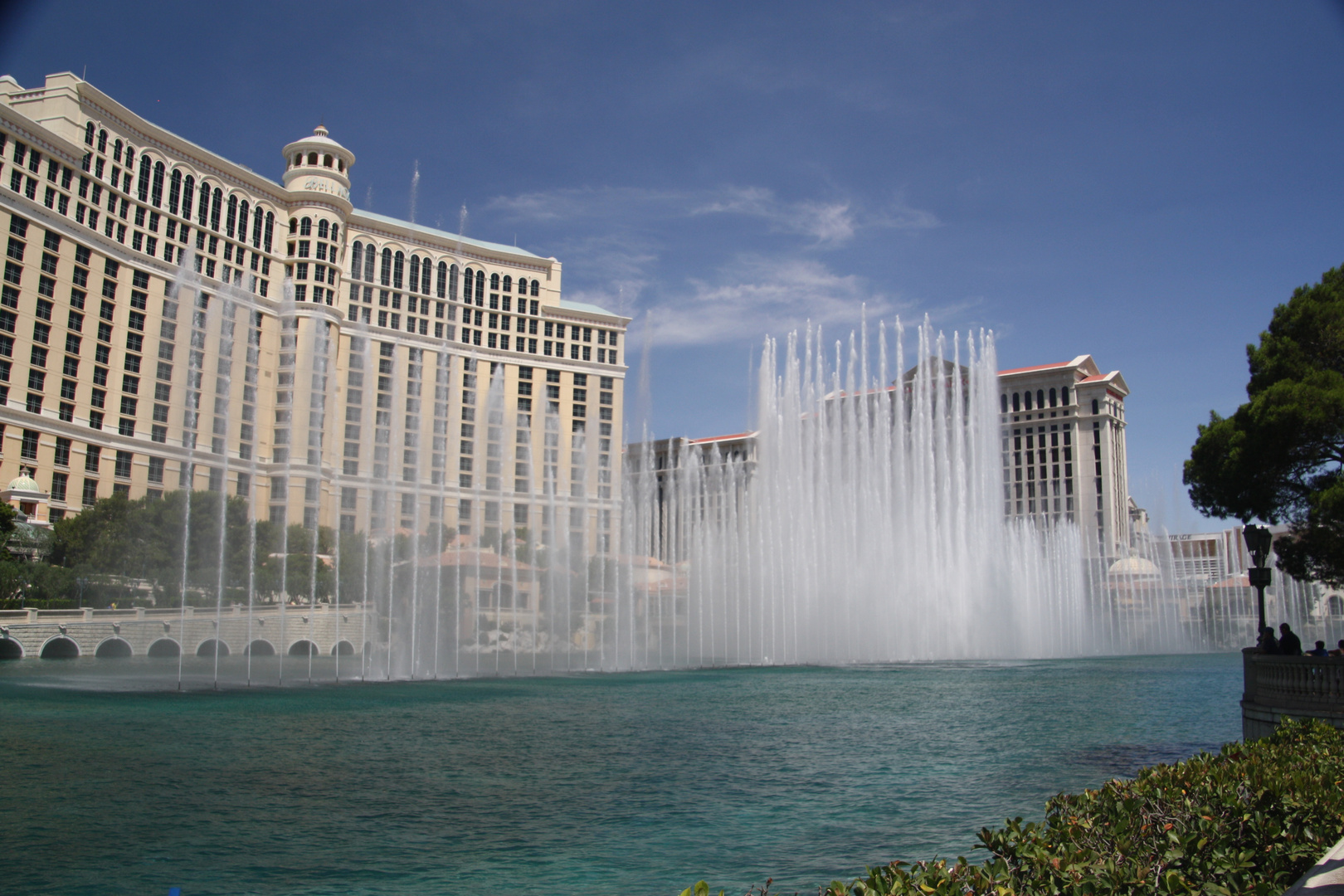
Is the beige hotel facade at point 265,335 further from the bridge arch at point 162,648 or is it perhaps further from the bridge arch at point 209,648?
the bridge arch at point 162,648

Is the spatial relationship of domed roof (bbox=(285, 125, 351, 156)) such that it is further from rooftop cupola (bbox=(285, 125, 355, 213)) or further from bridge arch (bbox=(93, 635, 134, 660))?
bridge arch (bbox=(93, 635, 134, 660))

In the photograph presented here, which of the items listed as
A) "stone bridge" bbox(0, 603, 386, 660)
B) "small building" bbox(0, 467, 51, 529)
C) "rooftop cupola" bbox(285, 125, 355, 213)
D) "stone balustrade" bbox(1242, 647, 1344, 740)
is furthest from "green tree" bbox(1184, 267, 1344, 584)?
"rooftop cupola" bbox(285, 125, 355, 213)

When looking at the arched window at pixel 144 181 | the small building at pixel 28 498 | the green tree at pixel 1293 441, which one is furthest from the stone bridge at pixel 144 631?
the arched window at pixel 144 181

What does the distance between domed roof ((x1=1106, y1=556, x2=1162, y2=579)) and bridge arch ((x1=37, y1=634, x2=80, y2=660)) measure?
71.2 m

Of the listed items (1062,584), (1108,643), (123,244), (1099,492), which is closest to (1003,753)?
(1062,584)

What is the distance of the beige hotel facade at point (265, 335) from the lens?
6225cm

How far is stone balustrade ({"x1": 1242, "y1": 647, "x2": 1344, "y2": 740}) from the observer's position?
44.6ft

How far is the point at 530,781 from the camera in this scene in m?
15.0

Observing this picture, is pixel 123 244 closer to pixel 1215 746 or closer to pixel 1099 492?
pixel 1215 746

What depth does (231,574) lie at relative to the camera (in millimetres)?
48562

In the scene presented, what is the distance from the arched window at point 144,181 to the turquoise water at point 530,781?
56.8 m

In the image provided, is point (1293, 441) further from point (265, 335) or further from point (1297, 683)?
point (265, 335)

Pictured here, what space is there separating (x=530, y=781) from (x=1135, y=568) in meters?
80.9

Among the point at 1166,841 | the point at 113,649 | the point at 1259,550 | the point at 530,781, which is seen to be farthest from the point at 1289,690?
the point at 113,649
